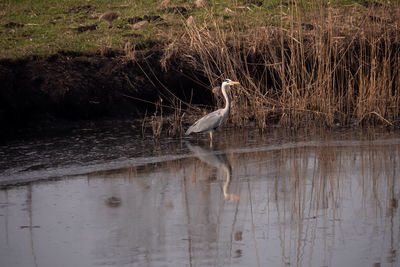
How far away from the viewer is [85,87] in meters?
11.3

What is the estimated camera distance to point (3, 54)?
1126 centimetres

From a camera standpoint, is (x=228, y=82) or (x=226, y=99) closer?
(x=228, y=82)

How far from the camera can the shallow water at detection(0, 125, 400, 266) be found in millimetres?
5266

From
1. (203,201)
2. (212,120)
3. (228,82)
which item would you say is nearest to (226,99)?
(228,82)

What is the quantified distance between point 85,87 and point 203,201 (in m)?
5.47

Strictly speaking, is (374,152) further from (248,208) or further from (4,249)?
(4,249)

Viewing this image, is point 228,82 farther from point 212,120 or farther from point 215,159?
point 215,159

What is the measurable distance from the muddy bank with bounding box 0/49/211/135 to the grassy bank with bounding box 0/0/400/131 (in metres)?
0.19

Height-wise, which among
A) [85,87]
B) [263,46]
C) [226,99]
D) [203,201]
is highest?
[263,46]

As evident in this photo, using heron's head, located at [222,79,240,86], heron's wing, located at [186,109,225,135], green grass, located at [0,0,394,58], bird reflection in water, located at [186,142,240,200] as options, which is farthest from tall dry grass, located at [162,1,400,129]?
bird reflection in water, located at [186,142,240,200]

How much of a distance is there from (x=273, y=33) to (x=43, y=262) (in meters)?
7.10

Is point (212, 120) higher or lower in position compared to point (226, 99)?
lower

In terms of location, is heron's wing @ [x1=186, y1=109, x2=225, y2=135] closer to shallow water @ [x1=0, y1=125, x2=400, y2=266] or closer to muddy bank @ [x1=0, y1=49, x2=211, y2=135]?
shallow water @ [x1=0, y1=125, x2=400, y2=266]

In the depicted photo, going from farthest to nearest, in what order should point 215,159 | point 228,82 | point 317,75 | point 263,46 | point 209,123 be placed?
1. point 263,46
2. point 317,75
3. point 228,82
4. point 209,123
5. point 215,159
